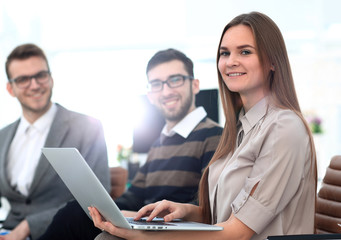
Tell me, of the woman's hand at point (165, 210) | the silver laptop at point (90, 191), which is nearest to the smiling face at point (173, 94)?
the woman's hand at point (165, 210)

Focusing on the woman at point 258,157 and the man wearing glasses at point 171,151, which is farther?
the man wearing glasses at point 171,151

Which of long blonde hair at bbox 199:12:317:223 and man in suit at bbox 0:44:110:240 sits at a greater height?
long blonde hair at bbox 199:12:317:223

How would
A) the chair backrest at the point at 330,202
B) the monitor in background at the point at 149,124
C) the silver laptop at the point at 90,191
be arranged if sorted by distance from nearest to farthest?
the silver laptop at the point at 90,191
the chair backrest at the point at 330,202
the monitor in background at the point at 149,124

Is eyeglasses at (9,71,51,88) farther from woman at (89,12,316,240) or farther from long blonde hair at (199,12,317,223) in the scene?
long blonde hair at (199,12,317,223)

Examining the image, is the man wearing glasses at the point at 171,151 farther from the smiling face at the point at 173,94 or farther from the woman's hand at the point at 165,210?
the woman's hand at the point at 165,210

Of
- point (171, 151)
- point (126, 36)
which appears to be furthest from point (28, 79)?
point (126, 36)

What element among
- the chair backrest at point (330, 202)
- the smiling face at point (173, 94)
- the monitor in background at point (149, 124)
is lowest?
the chair backrest at point (330, 202)

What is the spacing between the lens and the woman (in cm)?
155

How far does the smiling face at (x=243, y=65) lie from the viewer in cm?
168

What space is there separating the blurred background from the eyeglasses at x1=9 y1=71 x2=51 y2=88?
3712 mm

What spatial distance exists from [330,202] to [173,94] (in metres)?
1.05

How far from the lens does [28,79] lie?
2.90 metres

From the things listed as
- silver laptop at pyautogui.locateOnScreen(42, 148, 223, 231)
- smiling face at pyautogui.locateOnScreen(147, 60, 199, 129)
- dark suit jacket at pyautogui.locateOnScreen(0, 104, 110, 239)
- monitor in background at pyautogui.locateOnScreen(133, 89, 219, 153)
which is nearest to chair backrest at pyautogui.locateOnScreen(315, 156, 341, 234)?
silver laptop at pyautogui.locateOnScreen(42, 148, 223, 231)

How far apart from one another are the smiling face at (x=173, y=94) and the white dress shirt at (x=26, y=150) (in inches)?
28.0
